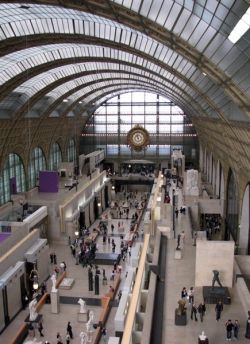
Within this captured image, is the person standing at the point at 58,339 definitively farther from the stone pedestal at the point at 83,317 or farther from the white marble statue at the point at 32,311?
the stone pedestal at the point at 83,317

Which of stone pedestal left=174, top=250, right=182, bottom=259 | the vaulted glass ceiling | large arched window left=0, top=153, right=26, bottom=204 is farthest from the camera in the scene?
large arched window left=0, top=153, right=26, bottom=204

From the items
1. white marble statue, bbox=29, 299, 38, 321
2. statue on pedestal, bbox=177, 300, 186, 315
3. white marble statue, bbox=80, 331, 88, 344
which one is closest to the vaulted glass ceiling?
statue on pedestal, bbox=177, 300, 186, 315

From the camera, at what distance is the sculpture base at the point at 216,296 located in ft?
60.6

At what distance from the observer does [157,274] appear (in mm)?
20984

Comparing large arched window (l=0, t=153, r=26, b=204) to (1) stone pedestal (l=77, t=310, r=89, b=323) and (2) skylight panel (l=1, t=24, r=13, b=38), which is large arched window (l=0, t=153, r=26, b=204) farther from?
(1) stone pedestal (l=77, t=310, r=89, b=323)

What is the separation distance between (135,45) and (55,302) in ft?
57.0

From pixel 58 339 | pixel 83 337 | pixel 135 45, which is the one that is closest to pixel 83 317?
pixel 58 339

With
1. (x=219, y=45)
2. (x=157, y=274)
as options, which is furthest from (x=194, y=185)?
(x=219, y=45)

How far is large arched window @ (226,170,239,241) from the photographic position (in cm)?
3625

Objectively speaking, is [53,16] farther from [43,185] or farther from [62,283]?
[43,185]

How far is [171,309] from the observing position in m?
17.8

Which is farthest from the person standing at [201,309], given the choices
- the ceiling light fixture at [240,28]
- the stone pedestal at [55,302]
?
the stone pedestal at [55,302]

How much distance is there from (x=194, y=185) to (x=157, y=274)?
19342 mm

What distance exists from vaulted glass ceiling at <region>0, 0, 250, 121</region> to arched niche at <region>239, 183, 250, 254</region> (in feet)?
23.0
